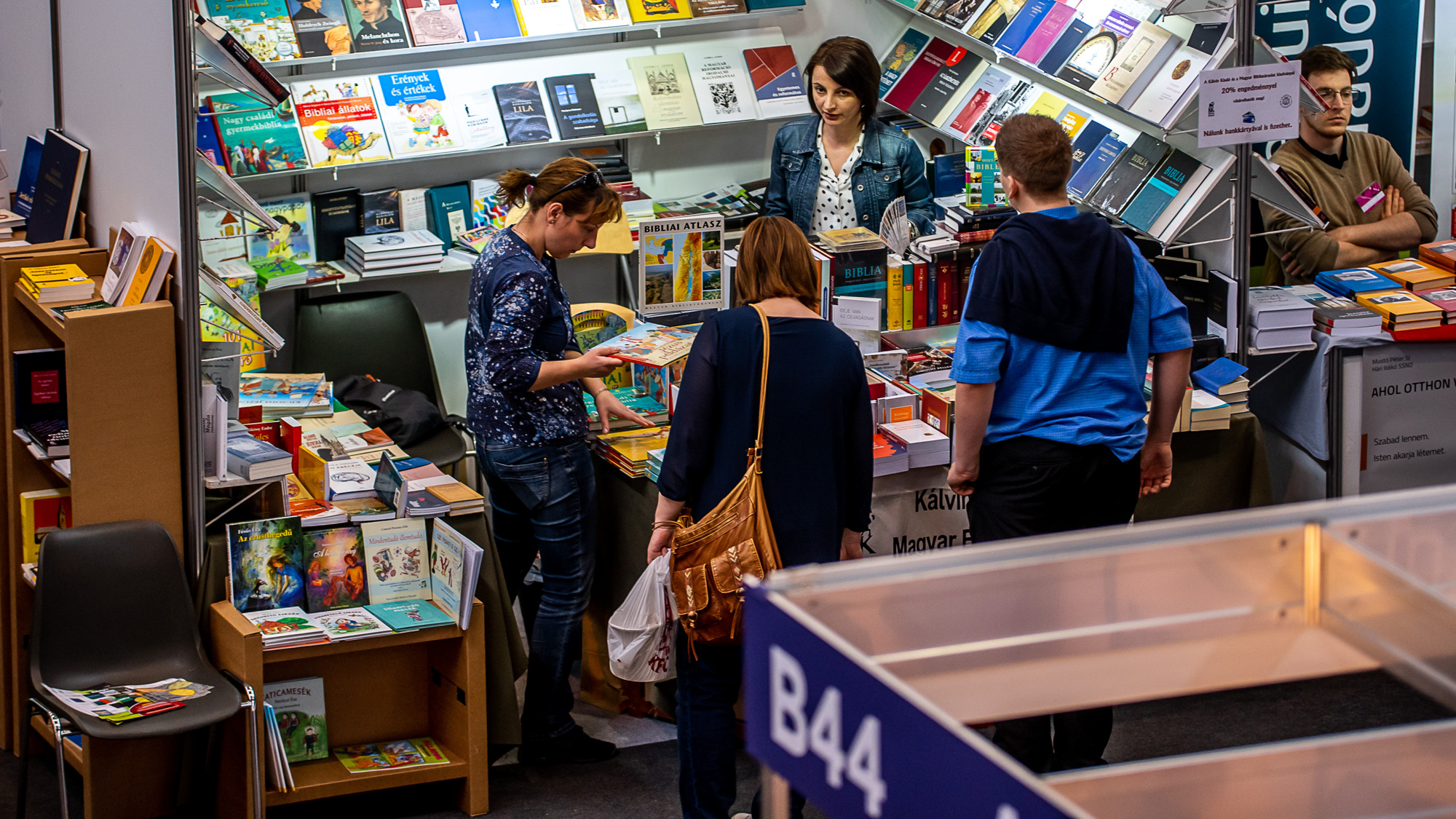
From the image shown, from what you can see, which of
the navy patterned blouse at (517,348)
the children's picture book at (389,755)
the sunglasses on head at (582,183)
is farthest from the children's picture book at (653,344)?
the children's picture book at (389,755)

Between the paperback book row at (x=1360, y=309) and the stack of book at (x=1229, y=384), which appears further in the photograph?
the paperback book row at (x=1360, y=309)

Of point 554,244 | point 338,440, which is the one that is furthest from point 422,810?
point 554,244

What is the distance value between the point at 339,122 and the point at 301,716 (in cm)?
287

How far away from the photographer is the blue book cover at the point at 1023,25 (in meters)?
5.79

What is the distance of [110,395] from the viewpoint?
3.57m

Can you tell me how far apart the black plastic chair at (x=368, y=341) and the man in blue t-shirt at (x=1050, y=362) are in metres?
2.78

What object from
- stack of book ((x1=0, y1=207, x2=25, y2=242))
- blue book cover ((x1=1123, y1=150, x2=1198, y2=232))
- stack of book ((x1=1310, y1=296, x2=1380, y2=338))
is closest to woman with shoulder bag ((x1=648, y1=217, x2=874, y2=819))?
blue book cover ((x1=1123, y1=150, x2=1198, y2=232))

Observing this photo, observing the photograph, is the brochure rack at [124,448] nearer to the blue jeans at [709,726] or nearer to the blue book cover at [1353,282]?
the blue jeans at [709,726]

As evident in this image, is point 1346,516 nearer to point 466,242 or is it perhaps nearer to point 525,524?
point 525,524

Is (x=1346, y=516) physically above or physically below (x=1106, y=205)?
below

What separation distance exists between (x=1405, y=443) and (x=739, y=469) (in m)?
2.71

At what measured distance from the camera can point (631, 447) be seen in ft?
13.8

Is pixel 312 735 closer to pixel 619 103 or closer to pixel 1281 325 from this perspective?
pixel 1281 325

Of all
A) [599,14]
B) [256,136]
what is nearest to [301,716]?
[256,136]
